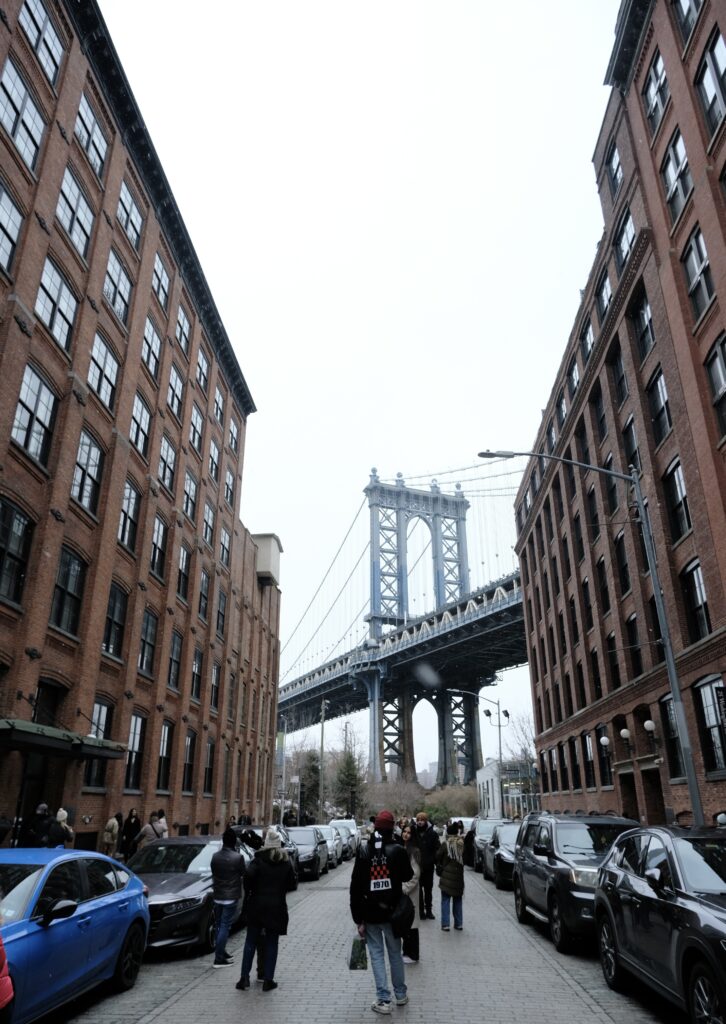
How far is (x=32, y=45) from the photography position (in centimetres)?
1884

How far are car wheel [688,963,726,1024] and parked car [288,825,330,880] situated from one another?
17.6 m

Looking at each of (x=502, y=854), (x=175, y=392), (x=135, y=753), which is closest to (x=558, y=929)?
(x=502, y=854)

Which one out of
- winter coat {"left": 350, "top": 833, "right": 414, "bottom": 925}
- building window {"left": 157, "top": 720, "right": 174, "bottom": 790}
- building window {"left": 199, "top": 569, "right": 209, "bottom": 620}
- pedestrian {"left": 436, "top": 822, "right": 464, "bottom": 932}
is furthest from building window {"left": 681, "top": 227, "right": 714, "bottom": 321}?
building window {"left": 157, "top": 720, "right": 174, "bottom": 790}

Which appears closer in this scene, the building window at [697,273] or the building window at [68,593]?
the building window at [68,593]

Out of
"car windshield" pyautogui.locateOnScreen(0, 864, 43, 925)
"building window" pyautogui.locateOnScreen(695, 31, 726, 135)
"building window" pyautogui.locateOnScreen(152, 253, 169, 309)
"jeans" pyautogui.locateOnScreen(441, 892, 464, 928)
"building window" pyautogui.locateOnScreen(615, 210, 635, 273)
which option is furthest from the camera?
"building window" pyautogui.locateOnScreen(152, 253, 169, 309)

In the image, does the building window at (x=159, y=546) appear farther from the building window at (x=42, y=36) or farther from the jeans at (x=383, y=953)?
the jeans at (x=383, y=953)

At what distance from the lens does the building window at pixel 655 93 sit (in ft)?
76.0

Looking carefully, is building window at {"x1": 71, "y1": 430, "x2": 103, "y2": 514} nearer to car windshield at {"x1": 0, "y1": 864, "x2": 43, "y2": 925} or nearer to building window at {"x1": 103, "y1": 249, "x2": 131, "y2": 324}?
building window at {"x1": 103, "y1": 249, "x2": 131, "y2": 324}

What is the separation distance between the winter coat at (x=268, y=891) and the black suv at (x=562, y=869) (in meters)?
4.09

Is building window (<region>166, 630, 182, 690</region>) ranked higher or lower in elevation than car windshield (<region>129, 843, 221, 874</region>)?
higher

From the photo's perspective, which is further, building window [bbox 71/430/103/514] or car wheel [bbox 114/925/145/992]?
building window [bbox 71/430/103/514]

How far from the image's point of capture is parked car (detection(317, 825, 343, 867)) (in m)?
27.5

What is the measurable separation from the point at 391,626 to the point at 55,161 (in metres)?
79.5

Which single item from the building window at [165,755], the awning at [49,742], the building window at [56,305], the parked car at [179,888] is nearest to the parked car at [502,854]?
the parked car at [179,888]
